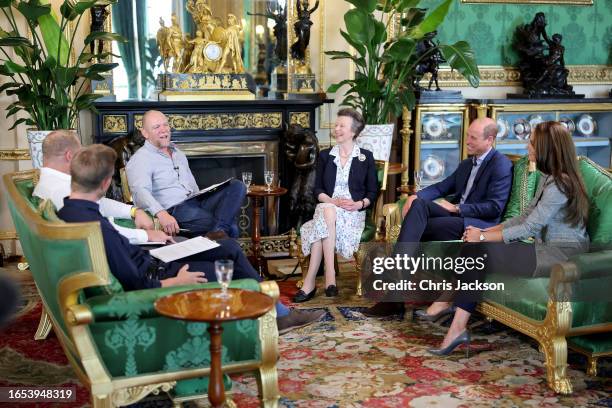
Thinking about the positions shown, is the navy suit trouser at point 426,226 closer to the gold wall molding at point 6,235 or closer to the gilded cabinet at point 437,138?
the gilded cabinet at point 437,138

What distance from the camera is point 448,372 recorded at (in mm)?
3779

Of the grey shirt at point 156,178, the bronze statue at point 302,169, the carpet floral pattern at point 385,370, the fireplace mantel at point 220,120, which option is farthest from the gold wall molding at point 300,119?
the carpet floral pattern at point 385,370

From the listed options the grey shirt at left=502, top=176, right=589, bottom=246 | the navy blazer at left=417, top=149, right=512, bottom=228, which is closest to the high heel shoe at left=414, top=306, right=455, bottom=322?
the navy blazer at left=417, top=149, right=512, bottom=228

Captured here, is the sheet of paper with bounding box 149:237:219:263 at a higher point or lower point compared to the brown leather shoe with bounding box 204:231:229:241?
higher

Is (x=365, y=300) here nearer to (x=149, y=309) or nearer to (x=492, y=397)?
(x=492, y=397)

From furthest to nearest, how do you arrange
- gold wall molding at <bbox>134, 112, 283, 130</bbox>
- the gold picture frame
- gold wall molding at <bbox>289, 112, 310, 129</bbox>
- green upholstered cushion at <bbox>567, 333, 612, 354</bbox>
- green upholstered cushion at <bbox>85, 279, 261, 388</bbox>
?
the gold picture frame → gold wall molding at <bbox>289, 112, 310, 129</bbox> → gold wall molding at <bbox>134, 112, 283, 130</bbox> → green upholstered cushion at <bbox>567, 333, 612, 354</bbox> → green upholstered cushion at <bbox>85, 279, 261, 388</bbox>

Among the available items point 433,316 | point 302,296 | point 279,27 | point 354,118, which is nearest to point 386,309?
point 433,316

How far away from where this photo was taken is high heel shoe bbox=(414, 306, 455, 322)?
4.45 meters

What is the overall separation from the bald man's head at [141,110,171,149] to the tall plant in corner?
6.24ft

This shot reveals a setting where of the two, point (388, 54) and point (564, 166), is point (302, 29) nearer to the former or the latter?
point (388, 54)

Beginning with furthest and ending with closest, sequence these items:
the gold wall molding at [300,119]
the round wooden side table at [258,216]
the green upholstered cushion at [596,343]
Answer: the gold wall molding at [300,119] < the round wooden side table at [258,216] < the green upholstered cushion at [596,343]

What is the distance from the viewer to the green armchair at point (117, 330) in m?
2.67

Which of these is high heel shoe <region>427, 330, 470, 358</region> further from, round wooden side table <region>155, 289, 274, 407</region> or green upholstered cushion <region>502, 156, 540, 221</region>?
round wooden side table <region>155, 289, 274, 407</region>

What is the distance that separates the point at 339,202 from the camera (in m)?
5.07
